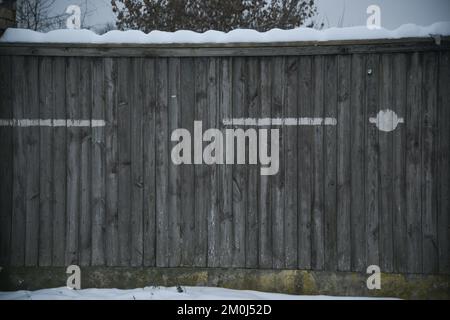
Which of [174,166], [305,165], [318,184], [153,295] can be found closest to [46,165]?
[174,166]

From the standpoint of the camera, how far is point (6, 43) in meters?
5.18

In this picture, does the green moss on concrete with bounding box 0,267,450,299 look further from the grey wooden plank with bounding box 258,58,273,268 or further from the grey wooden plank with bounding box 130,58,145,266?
the grey wooden plank with bounding box 130,58,145,266

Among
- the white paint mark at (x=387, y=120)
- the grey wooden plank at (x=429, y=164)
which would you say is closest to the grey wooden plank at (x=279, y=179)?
the white paint mark at (x=387, y=120)

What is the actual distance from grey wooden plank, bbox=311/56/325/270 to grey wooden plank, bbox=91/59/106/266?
2384 mm

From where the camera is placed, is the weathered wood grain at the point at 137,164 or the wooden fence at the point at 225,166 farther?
the weathered wood grain at the point at 137,164

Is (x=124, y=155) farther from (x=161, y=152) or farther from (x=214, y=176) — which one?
(x=214, y=176)

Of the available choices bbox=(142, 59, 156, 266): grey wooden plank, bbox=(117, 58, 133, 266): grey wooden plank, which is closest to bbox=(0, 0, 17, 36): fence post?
bbox=(117, 58, 133, 266): grey wooden plank

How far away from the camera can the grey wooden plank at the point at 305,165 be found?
505 cm

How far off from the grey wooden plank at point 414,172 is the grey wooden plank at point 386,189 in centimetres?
19

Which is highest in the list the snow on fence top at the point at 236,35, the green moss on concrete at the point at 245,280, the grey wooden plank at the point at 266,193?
the snow on fence top at the point at 236,35

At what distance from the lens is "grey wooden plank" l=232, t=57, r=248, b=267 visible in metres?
5.12

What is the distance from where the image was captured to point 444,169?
4.86m

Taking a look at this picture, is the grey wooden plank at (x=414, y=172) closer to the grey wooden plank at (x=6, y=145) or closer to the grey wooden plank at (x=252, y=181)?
the grey wooden plank at (x=252, y=181)

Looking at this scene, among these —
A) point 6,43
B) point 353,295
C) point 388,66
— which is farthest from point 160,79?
point 353,295
